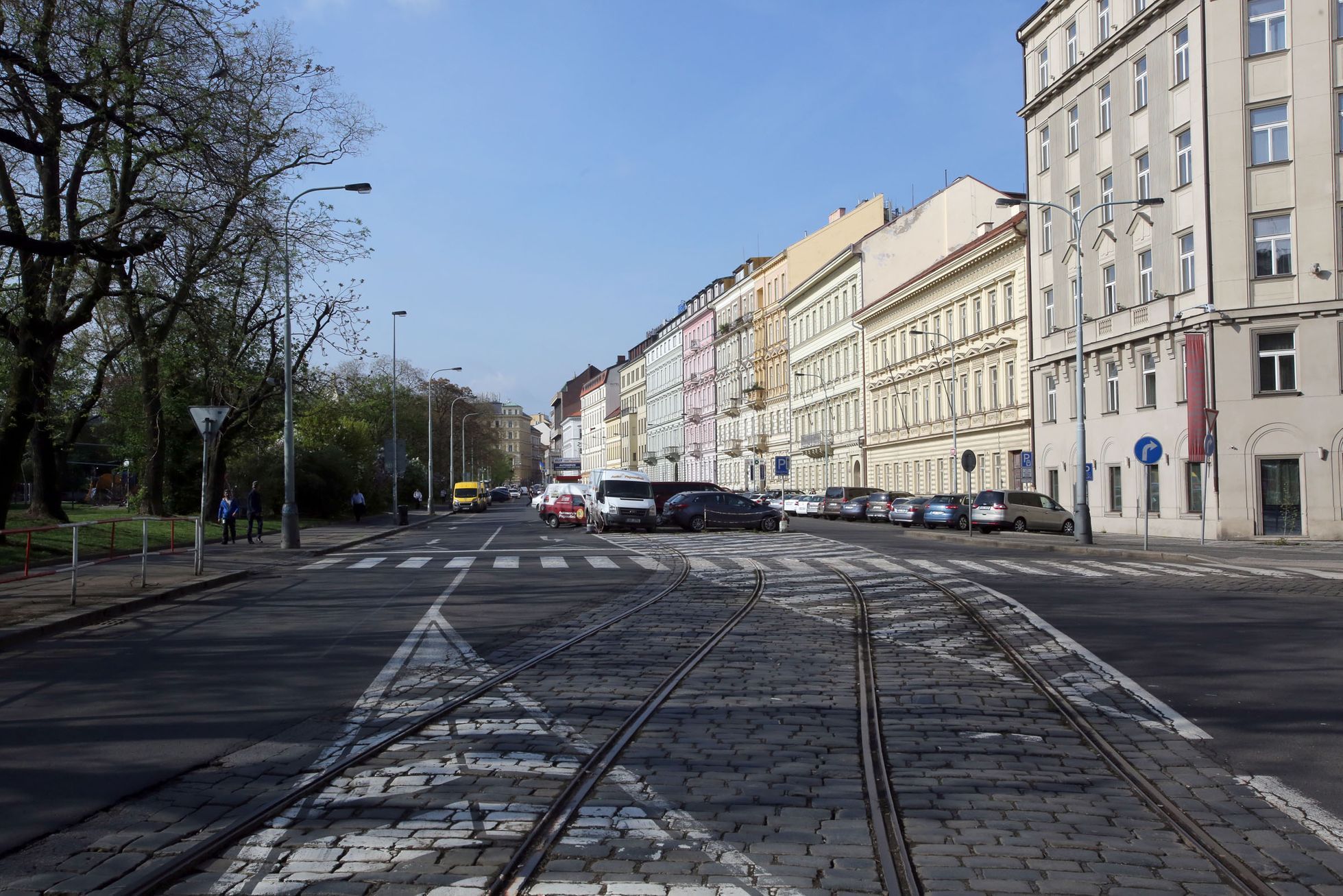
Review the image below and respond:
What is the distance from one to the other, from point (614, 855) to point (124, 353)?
120 feet

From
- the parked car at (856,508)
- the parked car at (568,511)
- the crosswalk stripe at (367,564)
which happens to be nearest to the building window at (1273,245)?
the parked car at (856,508)

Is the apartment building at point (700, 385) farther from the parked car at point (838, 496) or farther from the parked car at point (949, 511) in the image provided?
the parked car at point (949, 511)

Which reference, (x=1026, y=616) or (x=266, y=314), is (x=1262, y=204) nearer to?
(x=1026, y=616)

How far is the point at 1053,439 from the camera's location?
46500 millimetres

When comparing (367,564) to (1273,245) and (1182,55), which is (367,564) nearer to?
(1273,245)

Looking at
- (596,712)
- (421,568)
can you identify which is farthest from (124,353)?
(596,712)

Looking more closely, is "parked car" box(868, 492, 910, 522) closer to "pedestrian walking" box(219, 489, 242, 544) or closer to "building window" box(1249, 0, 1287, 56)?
"building window" box(1249, 0, 1287, 56)

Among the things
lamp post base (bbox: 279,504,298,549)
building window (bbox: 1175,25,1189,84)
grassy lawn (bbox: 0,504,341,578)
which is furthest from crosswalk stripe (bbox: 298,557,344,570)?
building window (bbox: 1175,25,1189,84)

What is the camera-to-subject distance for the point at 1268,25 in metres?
34.8

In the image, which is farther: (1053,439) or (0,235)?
(1053,439)

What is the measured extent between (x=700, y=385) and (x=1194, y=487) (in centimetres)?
7657

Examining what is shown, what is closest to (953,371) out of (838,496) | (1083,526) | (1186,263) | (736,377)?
(838,496)

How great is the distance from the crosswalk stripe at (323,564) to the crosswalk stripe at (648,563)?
677 centimetres

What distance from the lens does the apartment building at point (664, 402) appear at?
397ft
